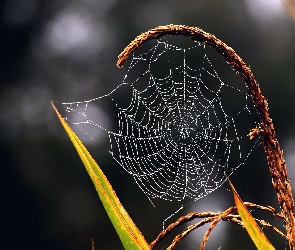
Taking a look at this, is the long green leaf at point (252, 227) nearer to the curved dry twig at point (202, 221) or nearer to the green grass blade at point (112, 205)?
the curved dry twig at point (202, 221)

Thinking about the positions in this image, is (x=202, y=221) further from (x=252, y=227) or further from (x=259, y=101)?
(x=259, y=101)

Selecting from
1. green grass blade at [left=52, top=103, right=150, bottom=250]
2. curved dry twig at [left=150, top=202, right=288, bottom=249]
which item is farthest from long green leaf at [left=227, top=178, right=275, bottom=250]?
green grass blade at [left=52, top=103, right=150, bottom=250]

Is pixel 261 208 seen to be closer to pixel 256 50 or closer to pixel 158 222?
pixel 158 222

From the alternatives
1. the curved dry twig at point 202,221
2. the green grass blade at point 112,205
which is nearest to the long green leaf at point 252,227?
the curved dry twig at point 202,221

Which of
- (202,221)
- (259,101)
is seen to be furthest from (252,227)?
(259,101)

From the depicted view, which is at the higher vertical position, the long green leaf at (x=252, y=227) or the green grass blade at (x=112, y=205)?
the green grass blade at (x=112, y=205)

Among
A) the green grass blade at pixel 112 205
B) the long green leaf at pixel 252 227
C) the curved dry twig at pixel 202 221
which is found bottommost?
the long green leaf at pixel 252 227

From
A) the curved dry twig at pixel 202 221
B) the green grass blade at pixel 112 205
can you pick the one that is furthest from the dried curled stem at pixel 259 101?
the green grass blade at pixel 112 205

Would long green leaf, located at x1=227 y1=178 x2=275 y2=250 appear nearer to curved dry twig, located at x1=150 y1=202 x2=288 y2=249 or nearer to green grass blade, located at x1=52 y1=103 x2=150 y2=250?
curved dry twig, located at x1=150 y1=202 x2=288 y2=249
